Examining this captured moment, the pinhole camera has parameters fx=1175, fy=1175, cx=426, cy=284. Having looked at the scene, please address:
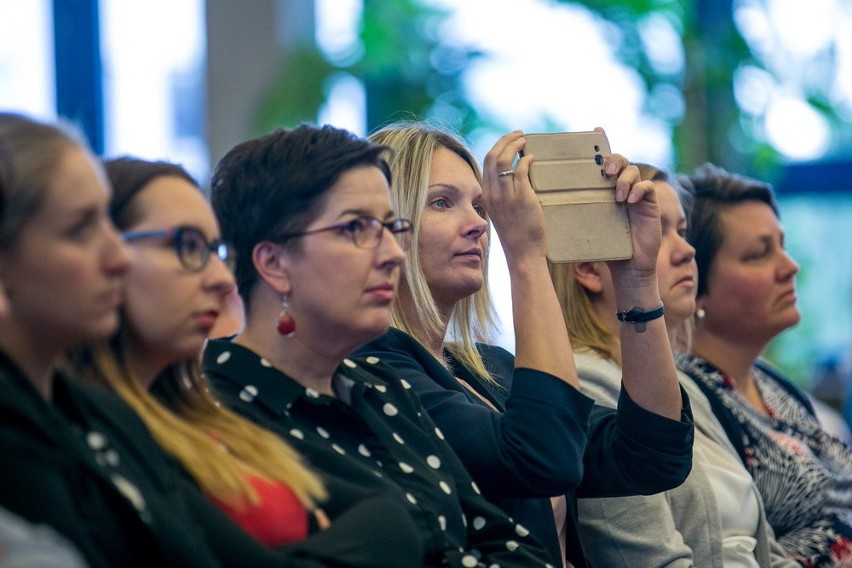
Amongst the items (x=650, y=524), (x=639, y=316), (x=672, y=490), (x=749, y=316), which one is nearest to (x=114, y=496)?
(x=639, y=316)

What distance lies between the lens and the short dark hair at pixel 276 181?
5.34 ft

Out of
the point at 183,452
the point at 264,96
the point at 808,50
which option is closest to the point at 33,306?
the point at 183,452

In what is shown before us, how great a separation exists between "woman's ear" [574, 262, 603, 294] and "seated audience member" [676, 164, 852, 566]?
15.1 inches

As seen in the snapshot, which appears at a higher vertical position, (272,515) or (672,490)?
(272,515)

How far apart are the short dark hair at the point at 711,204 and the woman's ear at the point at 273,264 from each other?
5.15 feet

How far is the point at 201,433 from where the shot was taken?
54.7 inches

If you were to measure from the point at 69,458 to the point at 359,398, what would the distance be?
606mm

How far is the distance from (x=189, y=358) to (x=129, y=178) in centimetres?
23

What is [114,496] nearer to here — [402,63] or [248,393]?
→ [248,393]

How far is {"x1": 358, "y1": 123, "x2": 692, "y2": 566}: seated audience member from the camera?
1805 millimetres

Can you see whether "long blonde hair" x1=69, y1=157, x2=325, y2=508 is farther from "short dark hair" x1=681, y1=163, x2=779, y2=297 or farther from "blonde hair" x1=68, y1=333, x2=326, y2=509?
"short dark hair" x1=681, y1=163, x2=779, y2=297

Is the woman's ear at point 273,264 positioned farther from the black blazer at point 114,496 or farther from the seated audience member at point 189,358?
the black blazer at point 114,496

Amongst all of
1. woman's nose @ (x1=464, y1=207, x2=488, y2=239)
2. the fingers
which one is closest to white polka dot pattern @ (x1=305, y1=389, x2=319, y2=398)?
the fingers

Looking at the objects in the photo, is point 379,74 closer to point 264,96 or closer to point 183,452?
point 264,96
